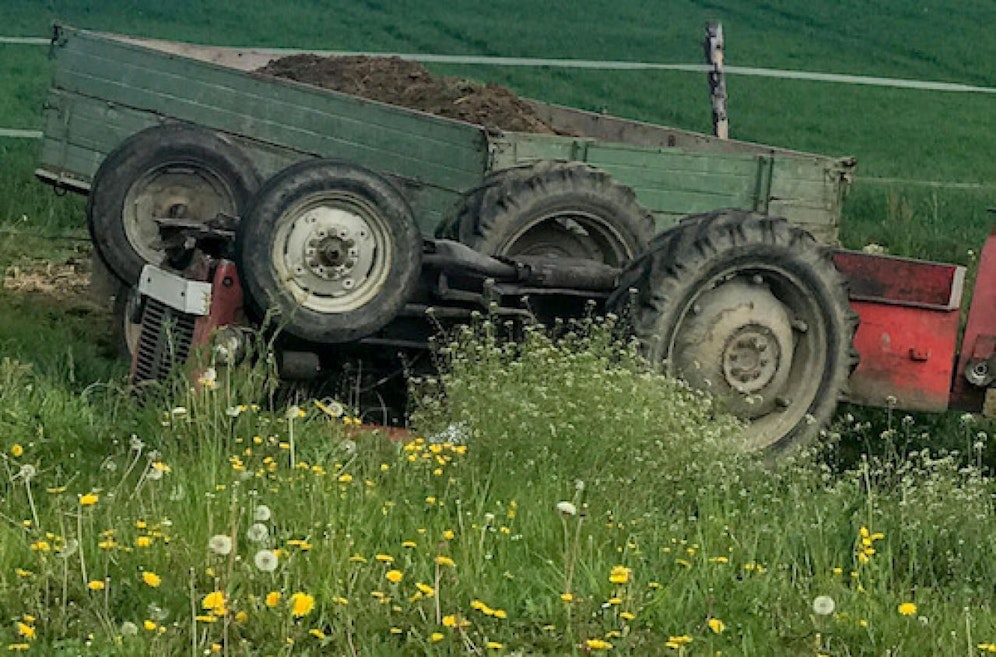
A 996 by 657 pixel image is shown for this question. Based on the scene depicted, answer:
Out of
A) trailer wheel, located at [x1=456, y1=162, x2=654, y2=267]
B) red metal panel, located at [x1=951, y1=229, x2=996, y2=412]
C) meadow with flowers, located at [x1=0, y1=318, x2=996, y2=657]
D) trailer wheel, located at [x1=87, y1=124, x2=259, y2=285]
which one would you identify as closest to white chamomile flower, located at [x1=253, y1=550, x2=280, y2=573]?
meadow with flowers, located at [x1=0, y1=318, x2=996, y2=657]

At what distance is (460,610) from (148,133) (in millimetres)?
6078

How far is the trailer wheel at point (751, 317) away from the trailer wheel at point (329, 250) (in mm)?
1057

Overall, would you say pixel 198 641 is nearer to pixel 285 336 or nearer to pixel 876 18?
pixel 285 336

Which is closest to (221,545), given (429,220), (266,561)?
(266,561)

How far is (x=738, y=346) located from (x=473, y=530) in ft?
10.5

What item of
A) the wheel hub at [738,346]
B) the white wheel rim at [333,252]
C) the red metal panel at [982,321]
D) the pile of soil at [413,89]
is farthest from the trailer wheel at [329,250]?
the pile of soil at [413,89]

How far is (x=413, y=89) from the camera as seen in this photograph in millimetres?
12992

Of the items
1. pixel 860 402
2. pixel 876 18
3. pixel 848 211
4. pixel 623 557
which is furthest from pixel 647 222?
pixel 876 18

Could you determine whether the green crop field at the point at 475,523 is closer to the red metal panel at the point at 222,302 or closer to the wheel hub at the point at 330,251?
the red metal panel at the point at 222,302

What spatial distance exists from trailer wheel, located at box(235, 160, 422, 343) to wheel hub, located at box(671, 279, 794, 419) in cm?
129

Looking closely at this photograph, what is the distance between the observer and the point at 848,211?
19.8 m

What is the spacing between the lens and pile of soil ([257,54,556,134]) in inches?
497

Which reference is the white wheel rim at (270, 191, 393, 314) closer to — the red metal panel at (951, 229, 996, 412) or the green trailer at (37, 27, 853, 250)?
the green trailer at (37, 27, 853, 250)

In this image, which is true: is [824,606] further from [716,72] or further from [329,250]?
[716,72]
